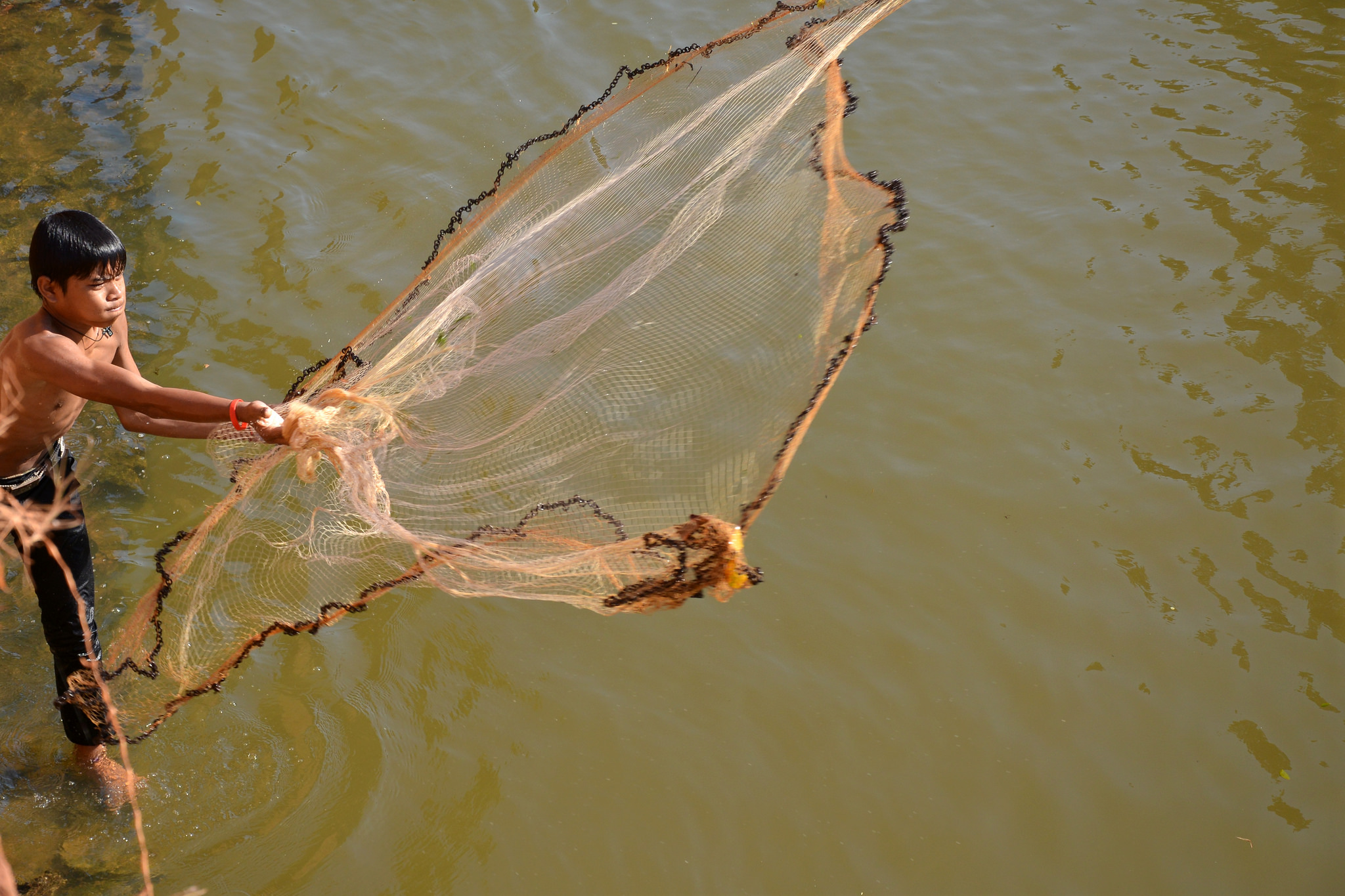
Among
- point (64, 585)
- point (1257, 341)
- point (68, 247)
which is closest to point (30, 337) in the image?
point (68, 247)

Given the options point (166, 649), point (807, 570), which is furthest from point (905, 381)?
point (166, 649)

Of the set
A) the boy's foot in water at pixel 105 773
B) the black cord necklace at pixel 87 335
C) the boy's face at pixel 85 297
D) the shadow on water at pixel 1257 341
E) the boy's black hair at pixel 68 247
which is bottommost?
the boy's foot in water at pixel 105 773

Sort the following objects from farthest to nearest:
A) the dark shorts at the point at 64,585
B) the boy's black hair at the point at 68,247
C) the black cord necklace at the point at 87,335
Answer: the dark shorts at the point at 64,585
the black cord necklace at the point at 87,335
the boy's black hair at the point at 68,247

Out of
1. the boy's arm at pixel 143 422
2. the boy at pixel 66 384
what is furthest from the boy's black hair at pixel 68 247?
the boy's arm at pixel 143 422

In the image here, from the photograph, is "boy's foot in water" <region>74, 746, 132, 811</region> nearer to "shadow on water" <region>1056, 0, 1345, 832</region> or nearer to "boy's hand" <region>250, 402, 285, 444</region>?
"boy's hand" <region>250, 402, 285, 444</region>

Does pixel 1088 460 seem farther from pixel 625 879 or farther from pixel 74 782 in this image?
pixel 74 782

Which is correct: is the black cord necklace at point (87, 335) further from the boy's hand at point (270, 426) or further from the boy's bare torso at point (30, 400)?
the boy's hand at point (270, 426)

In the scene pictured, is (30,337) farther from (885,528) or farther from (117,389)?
(885,528)
